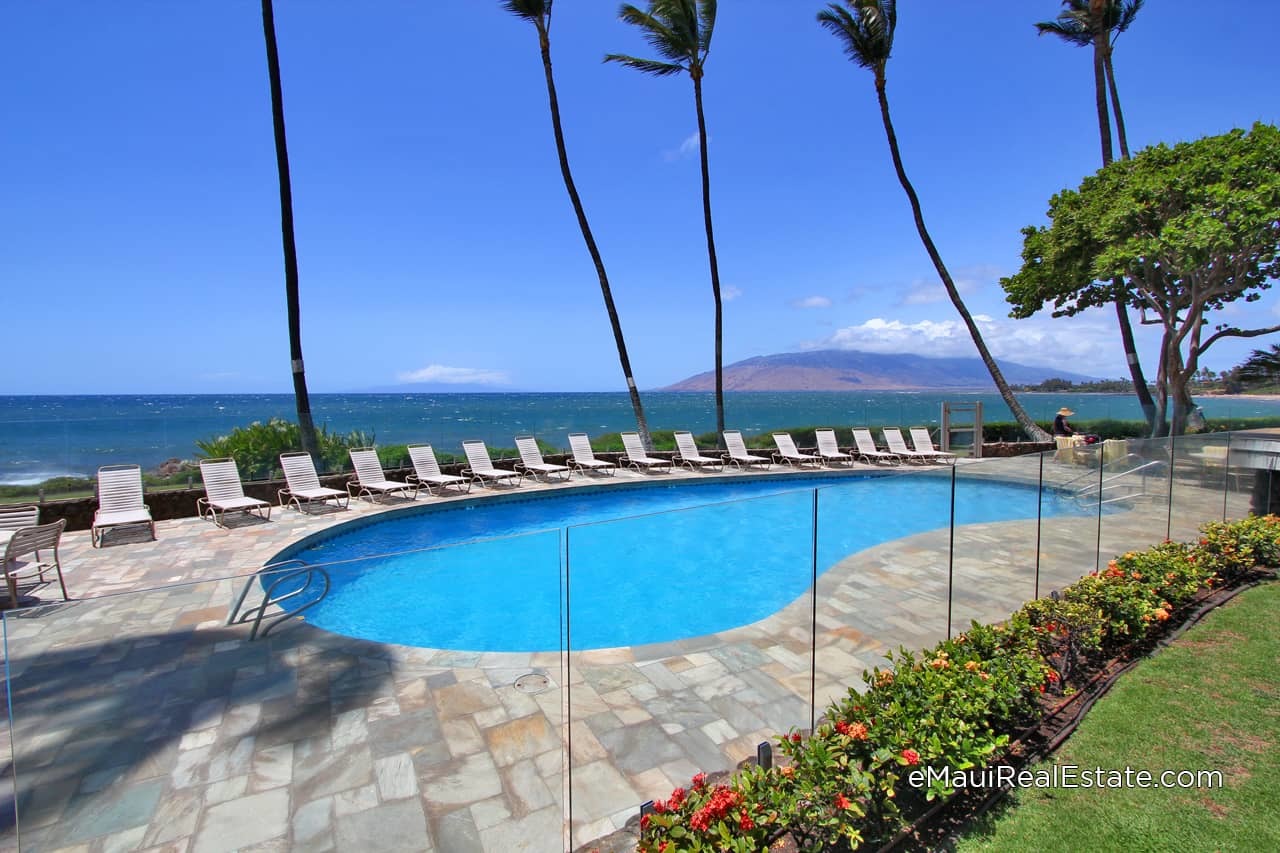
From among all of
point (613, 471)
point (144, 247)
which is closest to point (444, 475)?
point (613, 471)

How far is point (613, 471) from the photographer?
44.9 feet

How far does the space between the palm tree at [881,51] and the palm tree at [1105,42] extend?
2997mm

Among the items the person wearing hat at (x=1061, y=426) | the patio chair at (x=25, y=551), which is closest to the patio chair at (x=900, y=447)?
the person wearing hat at (x=1061, y=426)

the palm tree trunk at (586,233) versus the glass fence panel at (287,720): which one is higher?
the palm tree trunk at (586,233)

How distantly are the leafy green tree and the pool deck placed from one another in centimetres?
1075

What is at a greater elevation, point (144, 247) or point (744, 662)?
point (144, 247)

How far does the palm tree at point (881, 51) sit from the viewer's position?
15.1 metres

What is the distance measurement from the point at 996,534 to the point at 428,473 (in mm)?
9862

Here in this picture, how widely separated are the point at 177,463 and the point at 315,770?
33.2 feet

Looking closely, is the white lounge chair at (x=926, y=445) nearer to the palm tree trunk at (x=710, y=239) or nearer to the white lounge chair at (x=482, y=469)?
the palm tree trunk at (x=710, y=239)

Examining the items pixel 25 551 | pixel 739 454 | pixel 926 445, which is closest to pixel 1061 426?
pixel 926 445

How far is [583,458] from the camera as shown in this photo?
1373 cm

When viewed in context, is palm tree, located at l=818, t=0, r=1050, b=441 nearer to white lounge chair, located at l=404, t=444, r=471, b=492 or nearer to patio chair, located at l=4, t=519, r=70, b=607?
white lounge chair, located at l=404, t=444, r=471, b=492

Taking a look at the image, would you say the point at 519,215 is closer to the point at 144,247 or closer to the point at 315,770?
the point at 144,247
